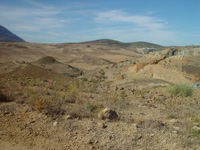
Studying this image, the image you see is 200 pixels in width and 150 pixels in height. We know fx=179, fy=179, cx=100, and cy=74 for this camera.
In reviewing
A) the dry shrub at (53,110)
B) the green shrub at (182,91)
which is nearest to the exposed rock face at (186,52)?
the green shrub at (182,91)

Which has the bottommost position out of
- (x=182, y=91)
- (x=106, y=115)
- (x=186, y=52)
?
(x=106, y=115)

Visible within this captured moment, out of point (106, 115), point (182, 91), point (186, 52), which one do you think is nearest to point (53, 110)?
point (106, 115)

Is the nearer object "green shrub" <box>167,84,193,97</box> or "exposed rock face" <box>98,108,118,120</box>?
"exposed rock face" <box>98,108,118,120</box>

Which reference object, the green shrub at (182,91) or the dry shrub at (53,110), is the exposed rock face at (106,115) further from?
the green shrub at (182,91)

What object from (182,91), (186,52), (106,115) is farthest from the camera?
(186,52)

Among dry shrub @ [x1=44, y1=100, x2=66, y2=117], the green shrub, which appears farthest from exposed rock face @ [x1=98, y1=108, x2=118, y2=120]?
the green shrub

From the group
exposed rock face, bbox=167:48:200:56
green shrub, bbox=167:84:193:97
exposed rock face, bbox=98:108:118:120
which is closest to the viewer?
exposed rock face, bbox=98:108:118:120

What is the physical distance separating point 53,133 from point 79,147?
28.3 inches

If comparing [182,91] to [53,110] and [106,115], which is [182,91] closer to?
[106,115]

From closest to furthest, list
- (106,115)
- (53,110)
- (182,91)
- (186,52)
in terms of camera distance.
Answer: (106,115) → (53,110) → (182,91) → (186,52)

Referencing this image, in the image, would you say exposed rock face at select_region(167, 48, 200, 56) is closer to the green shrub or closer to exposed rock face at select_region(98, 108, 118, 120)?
the green shrub

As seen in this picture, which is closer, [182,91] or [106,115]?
[106,115]

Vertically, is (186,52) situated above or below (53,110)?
above

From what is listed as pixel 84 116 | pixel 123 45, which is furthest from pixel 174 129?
pixel 123 45
